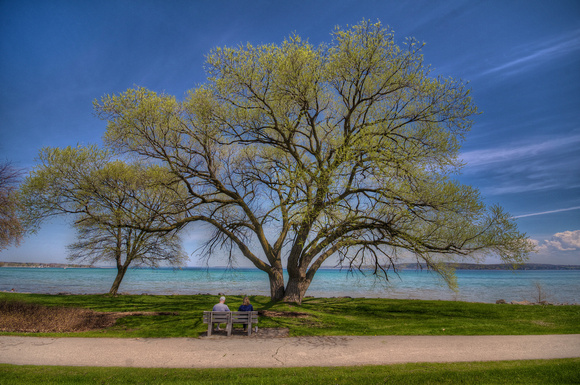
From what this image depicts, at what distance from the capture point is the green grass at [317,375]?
687 centimetres

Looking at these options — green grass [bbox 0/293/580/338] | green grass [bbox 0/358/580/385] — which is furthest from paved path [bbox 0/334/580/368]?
green grass [bbox 0/293/580/338]

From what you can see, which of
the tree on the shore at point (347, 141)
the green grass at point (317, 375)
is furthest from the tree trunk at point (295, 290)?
the green grass at point (317, 375)

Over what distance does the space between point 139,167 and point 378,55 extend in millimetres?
14255

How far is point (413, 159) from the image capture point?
14453 millimetres

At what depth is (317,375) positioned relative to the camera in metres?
7.18

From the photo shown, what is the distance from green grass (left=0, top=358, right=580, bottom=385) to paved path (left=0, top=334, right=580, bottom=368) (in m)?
0.54

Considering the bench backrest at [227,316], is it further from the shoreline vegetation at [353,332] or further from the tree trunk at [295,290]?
the tree trunk at [295,290]

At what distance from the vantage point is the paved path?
8.30m

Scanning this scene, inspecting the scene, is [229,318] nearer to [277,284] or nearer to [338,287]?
[277,284]

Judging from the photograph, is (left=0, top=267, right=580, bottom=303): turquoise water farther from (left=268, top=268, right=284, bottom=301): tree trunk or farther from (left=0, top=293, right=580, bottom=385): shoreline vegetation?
(left=268, top=268, right=284, bottom=301): tree trunk

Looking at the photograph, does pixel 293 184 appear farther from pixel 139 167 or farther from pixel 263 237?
pixel 139 167

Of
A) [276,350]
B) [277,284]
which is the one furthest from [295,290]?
[276,350]

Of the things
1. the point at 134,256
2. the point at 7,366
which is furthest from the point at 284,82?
the point at 134,256

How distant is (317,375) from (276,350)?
8.23ft
